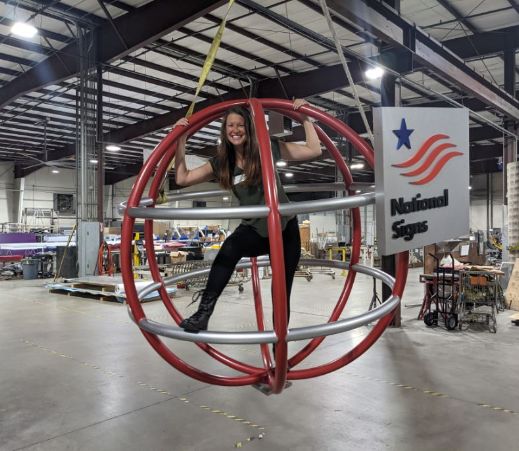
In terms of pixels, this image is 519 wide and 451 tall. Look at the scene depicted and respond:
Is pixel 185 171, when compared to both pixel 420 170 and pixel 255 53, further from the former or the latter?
pixel 255 53

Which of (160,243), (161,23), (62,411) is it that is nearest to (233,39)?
(161,23)

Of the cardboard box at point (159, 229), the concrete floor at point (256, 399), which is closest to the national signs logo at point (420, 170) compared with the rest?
the concrete floor at point (256, 399)

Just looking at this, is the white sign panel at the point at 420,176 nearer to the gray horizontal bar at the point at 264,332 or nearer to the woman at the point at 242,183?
the gray horizontal bar at the point at 264,332

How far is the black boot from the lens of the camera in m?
2.04

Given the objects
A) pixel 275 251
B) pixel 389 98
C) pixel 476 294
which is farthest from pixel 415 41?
pixel 275 251

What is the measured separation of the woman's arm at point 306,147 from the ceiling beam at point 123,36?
612 cm

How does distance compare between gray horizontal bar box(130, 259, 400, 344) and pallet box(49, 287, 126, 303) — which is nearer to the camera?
gray horizontal bar box(130, 259, 400, 344)

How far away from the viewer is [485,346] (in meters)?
6.55

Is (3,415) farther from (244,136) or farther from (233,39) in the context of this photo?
(233,39)

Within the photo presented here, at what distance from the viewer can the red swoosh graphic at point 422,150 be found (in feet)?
6.55

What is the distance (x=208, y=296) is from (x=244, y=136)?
830mm

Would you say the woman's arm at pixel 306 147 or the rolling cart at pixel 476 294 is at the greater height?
the woman's arm at pixel 306 147

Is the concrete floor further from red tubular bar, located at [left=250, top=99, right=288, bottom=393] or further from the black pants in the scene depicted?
red tubular bar, located at [left=250, top=99, right=288, bottom=393]

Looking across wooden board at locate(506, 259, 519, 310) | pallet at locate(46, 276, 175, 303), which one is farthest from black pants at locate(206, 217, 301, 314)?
wooden board at locate(506, 259, 519, 310)
